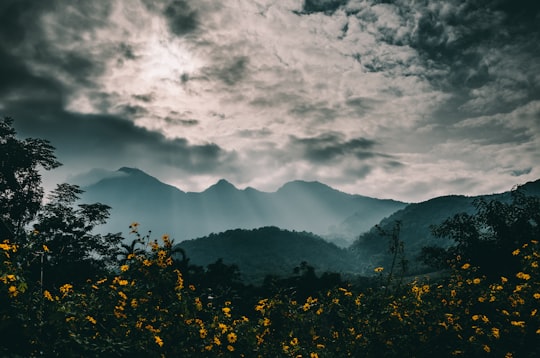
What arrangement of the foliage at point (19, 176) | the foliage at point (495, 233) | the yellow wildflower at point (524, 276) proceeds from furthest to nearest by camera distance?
the foliage at point (19, 176)
the foliage at point (495, 233)
the yellow wildflower at point (524, 276)

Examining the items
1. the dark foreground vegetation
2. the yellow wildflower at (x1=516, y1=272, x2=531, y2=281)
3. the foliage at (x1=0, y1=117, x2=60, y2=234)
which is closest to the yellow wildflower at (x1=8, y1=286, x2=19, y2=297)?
the dark foreground vegetation

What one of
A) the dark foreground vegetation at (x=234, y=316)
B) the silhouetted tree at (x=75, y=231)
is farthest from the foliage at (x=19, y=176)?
the dark foreground vegetation at (x=234, y=316)

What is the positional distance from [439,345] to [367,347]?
4.91 feet

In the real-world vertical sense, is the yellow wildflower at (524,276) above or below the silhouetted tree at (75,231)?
below

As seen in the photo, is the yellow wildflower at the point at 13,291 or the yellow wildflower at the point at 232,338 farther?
the yellow wildflower at the point at 232,338

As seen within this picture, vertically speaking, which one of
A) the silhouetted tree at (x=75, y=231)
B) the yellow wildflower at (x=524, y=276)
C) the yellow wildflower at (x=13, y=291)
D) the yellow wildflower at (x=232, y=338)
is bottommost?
the yellow wildflower at (x=232, y=338)

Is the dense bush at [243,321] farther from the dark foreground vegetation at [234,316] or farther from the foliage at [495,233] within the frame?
the foliage at [495,233]

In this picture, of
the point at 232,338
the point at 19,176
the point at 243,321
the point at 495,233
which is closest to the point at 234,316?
the point at 243,321

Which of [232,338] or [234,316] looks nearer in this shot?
[232,338]

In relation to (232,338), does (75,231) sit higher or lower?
higher

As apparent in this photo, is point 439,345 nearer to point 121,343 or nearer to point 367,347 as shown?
point 367,347

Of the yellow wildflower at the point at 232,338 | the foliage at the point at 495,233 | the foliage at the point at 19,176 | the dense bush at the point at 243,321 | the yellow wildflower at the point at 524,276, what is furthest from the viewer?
the foliage at the point at 19,176

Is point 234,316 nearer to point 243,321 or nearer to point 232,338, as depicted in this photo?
point 243,321

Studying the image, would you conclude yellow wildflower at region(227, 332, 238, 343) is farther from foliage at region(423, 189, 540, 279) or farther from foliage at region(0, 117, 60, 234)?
foliage at region(0, 117, 60, 234)
